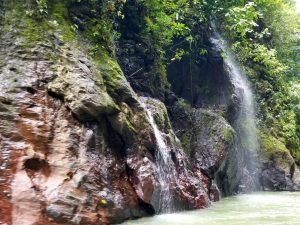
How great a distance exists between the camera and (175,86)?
11102 mm

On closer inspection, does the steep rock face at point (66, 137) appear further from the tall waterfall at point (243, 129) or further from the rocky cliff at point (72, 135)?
the tall waterfall at point (243, 129)

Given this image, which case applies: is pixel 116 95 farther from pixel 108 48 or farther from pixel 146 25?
pixel 146 25

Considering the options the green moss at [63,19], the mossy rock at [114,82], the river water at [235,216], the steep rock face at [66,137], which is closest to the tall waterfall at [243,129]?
the river water at [235,216]

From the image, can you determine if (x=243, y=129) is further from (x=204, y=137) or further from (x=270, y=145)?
(x=204, y=137)

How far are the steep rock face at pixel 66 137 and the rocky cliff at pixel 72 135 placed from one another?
13 mm

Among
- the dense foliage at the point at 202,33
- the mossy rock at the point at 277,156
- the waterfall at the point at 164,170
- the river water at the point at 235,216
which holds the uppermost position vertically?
the dense foliage at the point at 202,33

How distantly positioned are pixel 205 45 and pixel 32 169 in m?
7.55

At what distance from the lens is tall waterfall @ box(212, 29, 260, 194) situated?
11164 millimetres

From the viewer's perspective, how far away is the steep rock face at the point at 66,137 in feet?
15.5

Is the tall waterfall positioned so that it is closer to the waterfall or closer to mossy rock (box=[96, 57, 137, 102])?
the waterfall

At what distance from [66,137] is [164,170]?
2.29 meters

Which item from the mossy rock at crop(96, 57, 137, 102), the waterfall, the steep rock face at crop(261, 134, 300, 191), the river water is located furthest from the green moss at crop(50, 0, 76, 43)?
the steep rock face at crop(261, 134, 300, 191)

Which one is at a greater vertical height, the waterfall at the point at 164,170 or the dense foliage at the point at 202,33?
the dense foliage at the point at 202,33

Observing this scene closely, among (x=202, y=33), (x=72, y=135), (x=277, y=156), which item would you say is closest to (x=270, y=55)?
(x=202, y=33)
